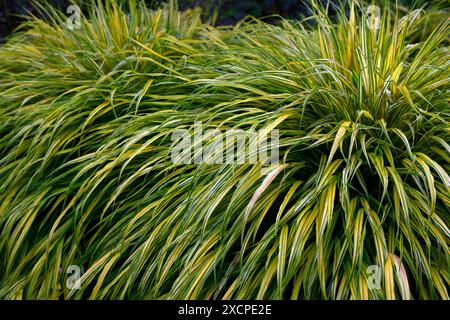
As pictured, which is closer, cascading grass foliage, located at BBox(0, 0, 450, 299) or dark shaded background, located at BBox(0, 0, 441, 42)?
cascading grass foliage, located at BBox(0, 0, 450, 299)

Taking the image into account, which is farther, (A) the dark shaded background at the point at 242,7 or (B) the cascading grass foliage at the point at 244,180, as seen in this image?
(A) the dark shaded background at the point at 242,7

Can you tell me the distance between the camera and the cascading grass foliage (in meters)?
2.08

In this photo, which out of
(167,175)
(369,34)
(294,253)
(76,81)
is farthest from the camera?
(76,81)

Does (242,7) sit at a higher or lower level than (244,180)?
higher

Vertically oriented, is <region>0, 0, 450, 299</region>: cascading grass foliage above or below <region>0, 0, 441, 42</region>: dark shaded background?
below

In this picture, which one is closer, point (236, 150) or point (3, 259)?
point (236, 150)

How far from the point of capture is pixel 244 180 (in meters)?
2.20

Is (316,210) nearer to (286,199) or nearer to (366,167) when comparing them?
(286,199)

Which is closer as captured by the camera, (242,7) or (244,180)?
(244,180)

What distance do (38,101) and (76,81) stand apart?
0.29 metres

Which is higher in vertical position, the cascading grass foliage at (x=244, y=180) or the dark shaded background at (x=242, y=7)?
the dark shaded background at (x=242, y=7)

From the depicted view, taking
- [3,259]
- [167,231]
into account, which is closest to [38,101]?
[3,259]

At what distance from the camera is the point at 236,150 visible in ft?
7.66

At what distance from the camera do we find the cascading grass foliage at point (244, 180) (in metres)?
2.08
